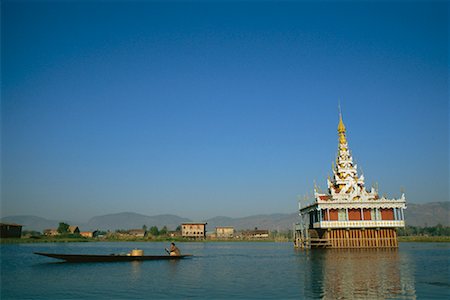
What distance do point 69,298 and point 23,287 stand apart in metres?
7.05

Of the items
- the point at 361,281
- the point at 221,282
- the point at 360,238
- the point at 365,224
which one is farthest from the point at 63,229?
the point at 361,281

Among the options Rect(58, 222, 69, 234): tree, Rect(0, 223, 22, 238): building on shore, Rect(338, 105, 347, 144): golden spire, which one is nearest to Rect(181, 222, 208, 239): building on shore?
Rect(58, 222, 69, 234): tree

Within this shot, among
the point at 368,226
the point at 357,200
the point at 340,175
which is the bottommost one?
the point at 368,226

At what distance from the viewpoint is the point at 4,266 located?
4472cm

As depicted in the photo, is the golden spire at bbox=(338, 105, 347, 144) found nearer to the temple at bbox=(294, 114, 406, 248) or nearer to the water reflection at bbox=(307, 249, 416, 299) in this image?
the temple at bbox=(294, 114, 406, 248)

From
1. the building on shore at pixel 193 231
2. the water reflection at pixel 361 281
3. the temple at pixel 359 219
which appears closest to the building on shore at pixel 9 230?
the building on shore at pixel 193 231

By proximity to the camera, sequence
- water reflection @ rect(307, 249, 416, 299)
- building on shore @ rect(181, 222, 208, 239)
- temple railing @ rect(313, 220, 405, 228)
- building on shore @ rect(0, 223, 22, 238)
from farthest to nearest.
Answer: building on shore @ rect(181, 222, 208, 239)
building on shore @ rect(0, 223, 22, 238)
temple railing @ rect(313, 220, 405, 228)
water reflection @ rect(307, 249, 416, 299)

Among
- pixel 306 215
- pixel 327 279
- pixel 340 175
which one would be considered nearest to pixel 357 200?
pixel 340 175

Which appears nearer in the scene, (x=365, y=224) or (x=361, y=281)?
(x=361, y=281)

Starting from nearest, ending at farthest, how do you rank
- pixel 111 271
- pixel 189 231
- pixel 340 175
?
A: 1. pixel 111 271
2. pixel 340 175
3. pixel 189 231

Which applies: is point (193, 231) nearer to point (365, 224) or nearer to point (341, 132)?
point (341, 132)

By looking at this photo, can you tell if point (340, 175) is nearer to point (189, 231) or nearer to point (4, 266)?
point (4, 266)

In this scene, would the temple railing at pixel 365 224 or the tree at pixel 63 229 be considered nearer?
the temple railing at pixel 365 224

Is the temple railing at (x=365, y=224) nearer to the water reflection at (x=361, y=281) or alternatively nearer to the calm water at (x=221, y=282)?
the calm water at (x=221, y=282)
